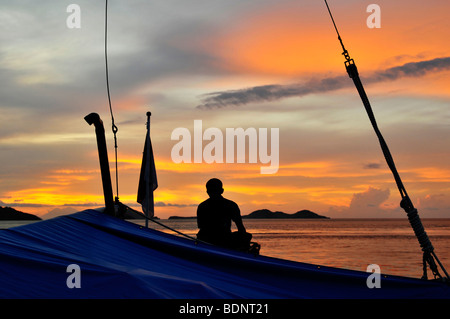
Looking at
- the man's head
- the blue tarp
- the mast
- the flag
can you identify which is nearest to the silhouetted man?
the man's head

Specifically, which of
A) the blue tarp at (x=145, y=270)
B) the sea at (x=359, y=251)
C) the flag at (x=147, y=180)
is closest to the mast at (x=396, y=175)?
the blue tarp at (x=145, y=270)

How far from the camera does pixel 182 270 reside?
5.17 m

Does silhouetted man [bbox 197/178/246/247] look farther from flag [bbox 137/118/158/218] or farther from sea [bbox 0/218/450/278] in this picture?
sea [bbox 0/218/450/278]

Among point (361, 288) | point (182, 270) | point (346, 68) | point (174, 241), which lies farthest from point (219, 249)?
point (346, 68)

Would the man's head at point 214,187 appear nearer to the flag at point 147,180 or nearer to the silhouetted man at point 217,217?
the silhouetted man at point 217,217

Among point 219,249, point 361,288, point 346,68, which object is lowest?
point 361,288

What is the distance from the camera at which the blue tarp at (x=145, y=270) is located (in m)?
4.16

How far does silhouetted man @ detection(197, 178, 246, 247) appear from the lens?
7914 mm

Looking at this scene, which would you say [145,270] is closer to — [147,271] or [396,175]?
[147,271]

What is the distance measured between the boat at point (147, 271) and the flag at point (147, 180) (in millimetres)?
9449

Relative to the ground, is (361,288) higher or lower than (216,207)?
lower
